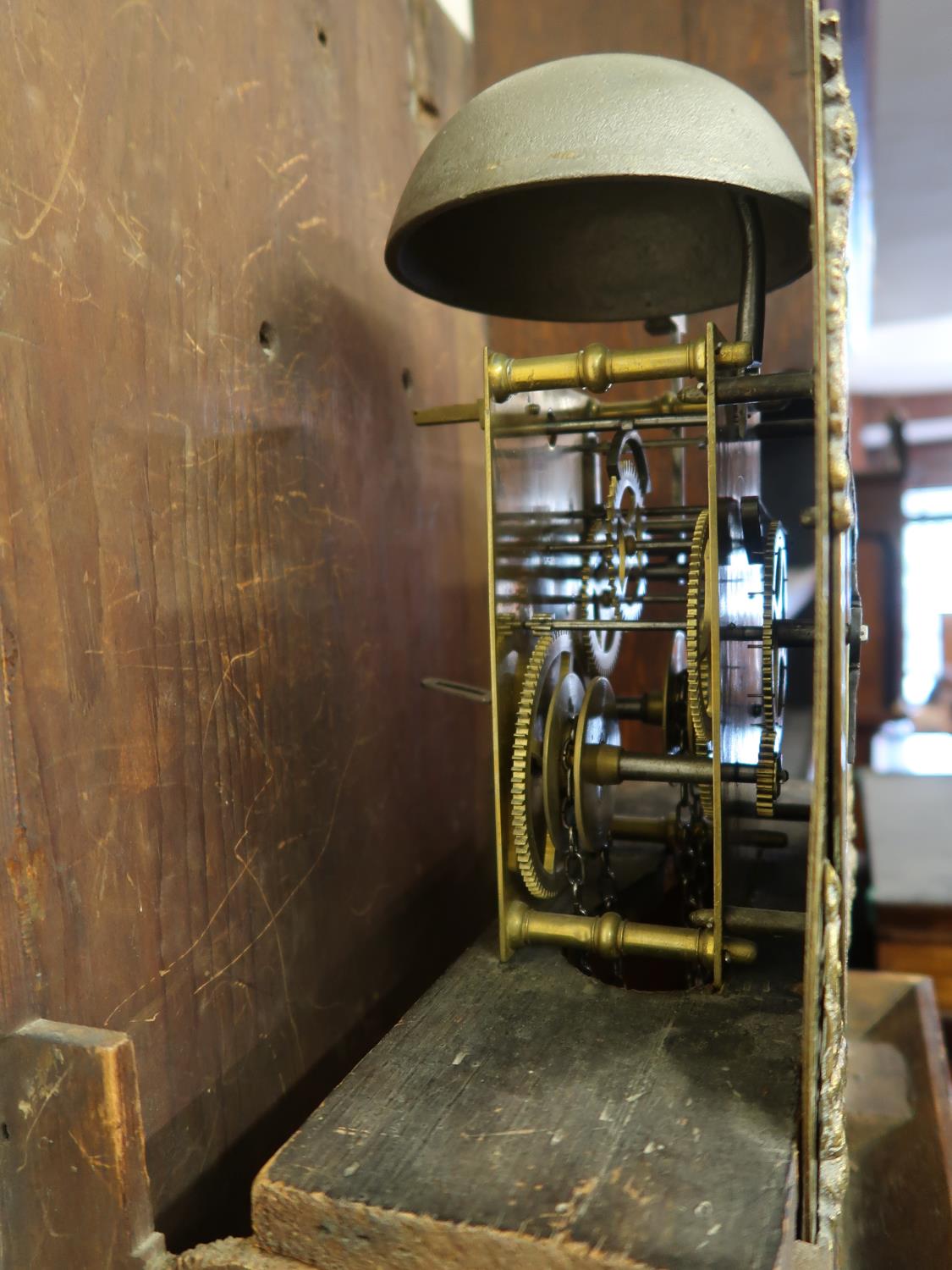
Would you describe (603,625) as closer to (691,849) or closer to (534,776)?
(534,776)

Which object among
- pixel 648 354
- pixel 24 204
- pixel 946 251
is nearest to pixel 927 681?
pixel 946 251

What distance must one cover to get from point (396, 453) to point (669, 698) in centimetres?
46

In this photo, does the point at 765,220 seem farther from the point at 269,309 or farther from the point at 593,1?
the point at 593,1

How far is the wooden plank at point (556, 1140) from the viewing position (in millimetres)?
638

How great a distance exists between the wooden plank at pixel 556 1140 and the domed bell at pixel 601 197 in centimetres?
68

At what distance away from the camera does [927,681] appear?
18.6ft

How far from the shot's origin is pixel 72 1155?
0.73 meters

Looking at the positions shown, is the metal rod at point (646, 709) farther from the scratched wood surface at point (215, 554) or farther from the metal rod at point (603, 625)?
the scratched wood surface at point (215, 554)

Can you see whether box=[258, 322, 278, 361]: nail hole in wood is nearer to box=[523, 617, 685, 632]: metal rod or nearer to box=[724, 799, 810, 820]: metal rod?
box=[523, 617, 685, 632]: metal rod

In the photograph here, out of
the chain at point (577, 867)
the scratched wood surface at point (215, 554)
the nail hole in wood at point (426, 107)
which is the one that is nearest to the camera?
the scratched wood surface at point (215, 554)

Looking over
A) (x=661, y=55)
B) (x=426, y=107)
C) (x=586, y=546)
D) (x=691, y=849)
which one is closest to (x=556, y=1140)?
(x=691, y=849)

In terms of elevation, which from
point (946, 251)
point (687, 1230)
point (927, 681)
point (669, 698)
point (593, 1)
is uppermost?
point (946, 251)

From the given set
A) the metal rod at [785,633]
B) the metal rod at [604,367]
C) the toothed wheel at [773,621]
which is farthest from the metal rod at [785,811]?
the metal rod at [604,367]

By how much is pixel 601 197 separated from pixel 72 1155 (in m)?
1.05
